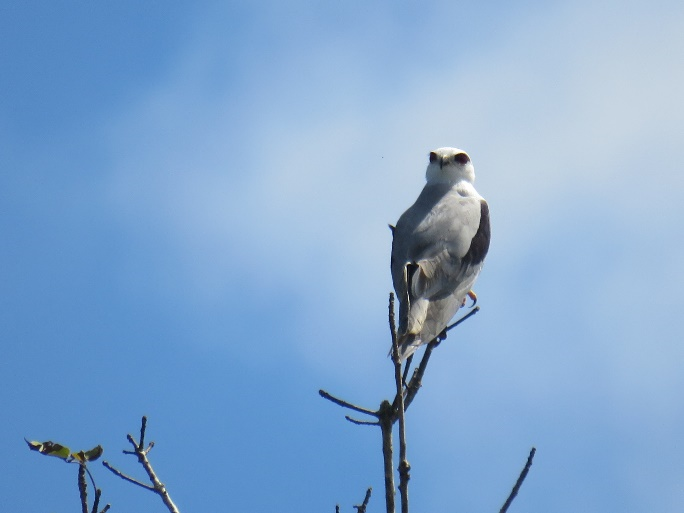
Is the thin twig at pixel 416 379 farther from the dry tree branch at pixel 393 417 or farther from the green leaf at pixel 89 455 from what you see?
the green leaf at pixel 89 455

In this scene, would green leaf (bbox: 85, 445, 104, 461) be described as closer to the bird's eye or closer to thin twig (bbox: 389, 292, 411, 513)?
thin twig (bbox: 389, 292, 411, 513)

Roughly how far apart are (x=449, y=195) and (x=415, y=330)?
8.64 feet

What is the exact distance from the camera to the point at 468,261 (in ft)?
21.9

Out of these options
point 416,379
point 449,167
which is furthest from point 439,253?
point 416,379

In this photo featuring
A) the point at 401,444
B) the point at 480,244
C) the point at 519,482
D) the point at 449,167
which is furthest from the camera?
the point at 449,167

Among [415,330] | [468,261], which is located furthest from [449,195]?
[415,330]

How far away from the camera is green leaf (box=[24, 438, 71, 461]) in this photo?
122 inches

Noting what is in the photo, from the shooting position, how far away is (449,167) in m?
8.30

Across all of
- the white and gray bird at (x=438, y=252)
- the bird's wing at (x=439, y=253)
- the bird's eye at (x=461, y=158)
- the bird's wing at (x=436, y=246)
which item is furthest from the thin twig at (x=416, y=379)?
the bird's eye at (x=461, y=158)

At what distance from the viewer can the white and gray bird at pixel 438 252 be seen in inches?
229

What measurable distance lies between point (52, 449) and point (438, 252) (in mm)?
3841

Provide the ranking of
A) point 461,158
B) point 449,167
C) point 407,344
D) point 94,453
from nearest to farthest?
point 94,453 → point 407,344 → point 449,167 → point 461,158

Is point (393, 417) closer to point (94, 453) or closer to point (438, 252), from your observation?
point (94, 453)

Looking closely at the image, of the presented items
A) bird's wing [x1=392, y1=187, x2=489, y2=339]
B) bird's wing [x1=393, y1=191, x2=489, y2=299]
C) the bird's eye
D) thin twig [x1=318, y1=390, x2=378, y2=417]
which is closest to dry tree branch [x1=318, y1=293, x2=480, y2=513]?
thin twig [x1=318, y1=390, x2=378, y2=417]
